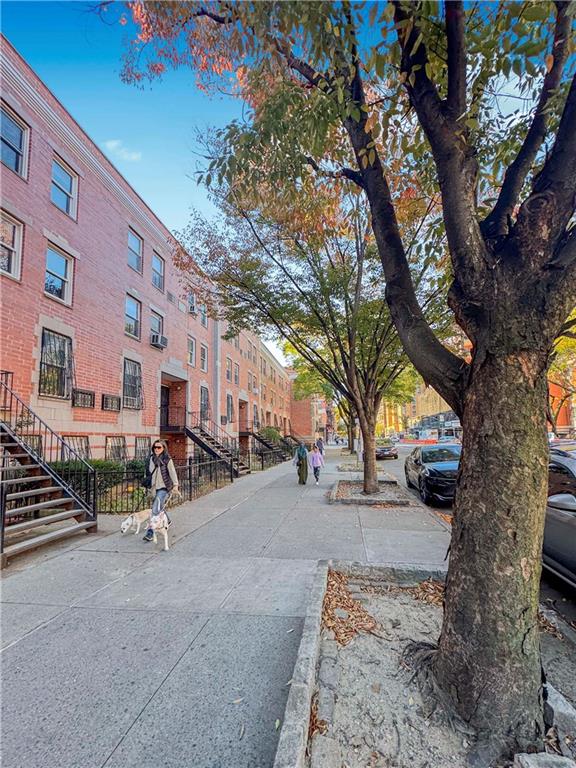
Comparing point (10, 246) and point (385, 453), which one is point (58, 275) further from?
point (385, 453)

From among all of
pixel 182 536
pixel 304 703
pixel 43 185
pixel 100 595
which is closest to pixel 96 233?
pixel 43 185

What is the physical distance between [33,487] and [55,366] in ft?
13.6

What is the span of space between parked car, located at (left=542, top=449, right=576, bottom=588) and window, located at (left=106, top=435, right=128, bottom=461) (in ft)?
39.0

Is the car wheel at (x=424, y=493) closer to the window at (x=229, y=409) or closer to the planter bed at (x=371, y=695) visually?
the planter bed at (x=371, y=695)

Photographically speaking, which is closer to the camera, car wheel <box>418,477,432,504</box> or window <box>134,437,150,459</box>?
car wheel <box>418,477,432,504</box>

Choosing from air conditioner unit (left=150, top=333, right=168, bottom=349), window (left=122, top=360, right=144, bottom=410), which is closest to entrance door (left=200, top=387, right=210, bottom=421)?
air conditioner unit (left=150, top=333, right=168, bottom=349)

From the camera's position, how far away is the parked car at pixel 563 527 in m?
4.45

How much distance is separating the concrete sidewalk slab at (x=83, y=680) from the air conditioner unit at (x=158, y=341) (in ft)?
44.6

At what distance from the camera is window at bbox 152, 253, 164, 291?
17.5 m

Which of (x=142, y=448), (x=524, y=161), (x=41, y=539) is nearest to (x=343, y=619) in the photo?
(x=524, y=161)

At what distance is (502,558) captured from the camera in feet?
7.79

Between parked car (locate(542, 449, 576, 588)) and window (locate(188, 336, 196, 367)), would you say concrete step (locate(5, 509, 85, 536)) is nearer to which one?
parked car (locate(542, 449, 576, 588))

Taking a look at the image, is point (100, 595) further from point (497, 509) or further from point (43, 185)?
point (43, 185)

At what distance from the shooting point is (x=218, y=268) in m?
11.5
